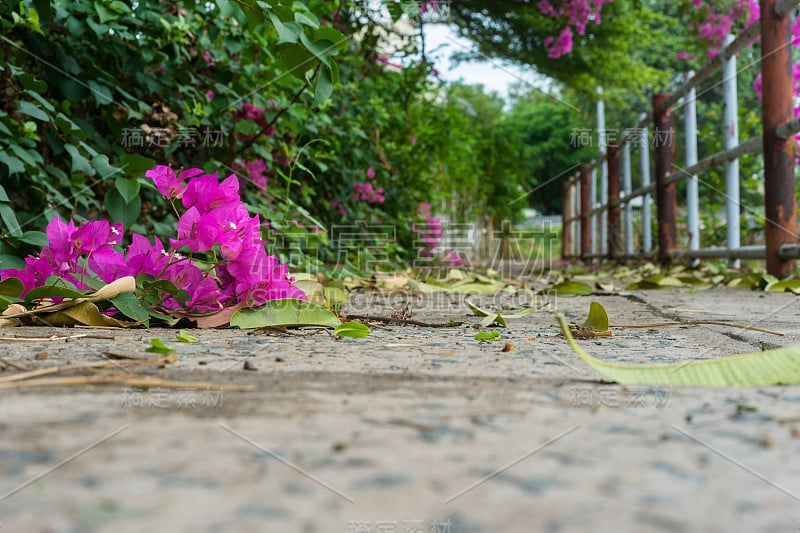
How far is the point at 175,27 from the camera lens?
2047mm

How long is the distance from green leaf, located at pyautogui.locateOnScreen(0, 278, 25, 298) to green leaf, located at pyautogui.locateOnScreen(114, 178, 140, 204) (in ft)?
1.08

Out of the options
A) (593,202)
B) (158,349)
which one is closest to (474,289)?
(158,349)

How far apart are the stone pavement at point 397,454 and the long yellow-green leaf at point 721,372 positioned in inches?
1.2

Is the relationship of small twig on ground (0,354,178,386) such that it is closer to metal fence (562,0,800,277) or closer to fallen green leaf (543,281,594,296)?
fallen green leaf (543,281,594,296)

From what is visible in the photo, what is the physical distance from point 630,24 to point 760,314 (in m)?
6.87

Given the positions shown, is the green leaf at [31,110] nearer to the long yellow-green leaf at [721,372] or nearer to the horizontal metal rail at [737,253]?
the long yellow-green leaf at [721,372]

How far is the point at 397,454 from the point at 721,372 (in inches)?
17.7

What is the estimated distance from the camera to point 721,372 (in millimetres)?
729

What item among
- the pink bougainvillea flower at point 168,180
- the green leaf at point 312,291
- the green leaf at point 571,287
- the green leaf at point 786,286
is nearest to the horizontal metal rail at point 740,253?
the green leaf at point 786,286

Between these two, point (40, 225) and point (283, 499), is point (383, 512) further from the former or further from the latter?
point (40, 225)

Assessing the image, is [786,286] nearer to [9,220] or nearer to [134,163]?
[134,163]

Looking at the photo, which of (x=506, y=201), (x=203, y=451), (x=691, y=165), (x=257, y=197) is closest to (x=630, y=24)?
(x=506, y=201)

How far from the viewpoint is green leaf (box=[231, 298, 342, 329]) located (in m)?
1.21

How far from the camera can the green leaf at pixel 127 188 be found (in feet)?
4.78
